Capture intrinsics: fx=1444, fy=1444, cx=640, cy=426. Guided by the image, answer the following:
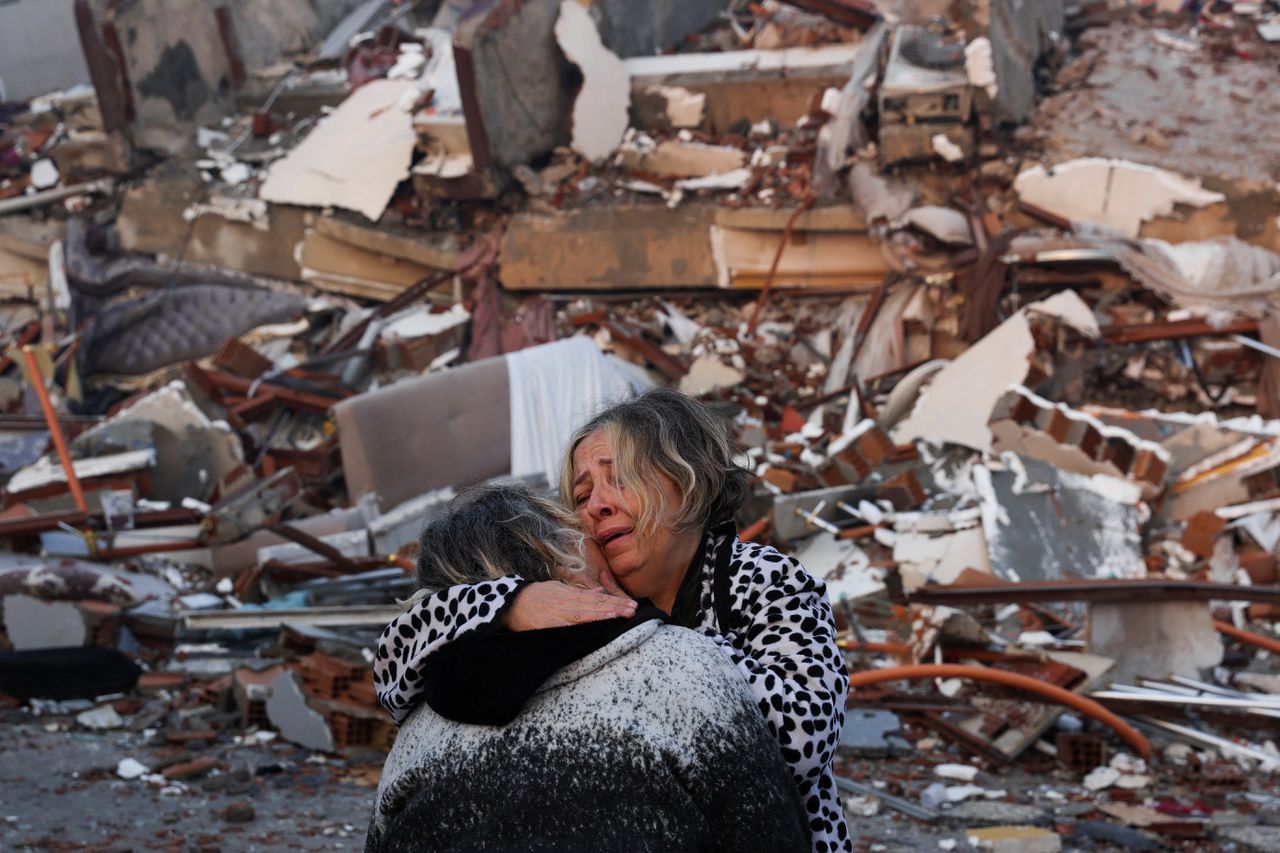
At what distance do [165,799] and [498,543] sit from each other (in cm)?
418

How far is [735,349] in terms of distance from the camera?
11516mm

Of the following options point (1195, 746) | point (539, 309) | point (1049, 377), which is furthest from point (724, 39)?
point (1195, 746)

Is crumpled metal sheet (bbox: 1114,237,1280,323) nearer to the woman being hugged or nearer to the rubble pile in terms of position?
the rubble pile

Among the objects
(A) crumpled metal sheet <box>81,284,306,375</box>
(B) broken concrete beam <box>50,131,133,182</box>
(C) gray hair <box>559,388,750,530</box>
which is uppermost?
(C) gray hair <box>559,388,750,530</box>

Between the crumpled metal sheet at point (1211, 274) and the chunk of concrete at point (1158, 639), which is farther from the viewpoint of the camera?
the crumpled metal sheet at point (1211, 274)

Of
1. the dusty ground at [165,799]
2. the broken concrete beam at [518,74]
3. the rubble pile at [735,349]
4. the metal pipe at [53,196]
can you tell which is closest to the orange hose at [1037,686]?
the rubble pile at [735,349]

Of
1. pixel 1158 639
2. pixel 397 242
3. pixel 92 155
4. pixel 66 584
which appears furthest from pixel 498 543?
pixel 92 155

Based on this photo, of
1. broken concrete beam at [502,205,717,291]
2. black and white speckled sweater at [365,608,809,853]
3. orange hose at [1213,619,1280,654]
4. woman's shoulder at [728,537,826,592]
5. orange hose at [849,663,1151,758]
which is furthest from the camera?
broken concrete beam at [502,205,717,291]

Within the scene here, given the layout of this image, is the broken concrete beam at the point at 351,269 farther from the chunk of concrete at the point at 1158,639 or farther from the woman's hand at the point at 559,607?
the woman's hand at the point at 559,607

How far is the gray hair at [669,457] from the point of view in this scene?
228 cm

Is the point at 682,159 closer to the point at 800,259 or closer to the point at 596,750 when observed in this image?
the point at 800,259

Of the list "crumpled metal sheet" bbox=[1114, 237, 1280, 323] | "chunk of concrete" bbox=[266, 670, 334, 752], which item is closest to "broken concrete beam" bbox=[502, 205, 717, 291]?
"crumpled metal sheet" bbox=[1114, 237, 1280, 323]

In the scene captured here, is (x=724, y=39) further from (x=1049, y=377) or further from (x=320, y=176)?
(x=1049, y=377)

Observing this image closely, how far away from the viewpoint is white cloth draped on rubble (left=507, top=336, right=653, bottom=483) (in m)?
9.72
